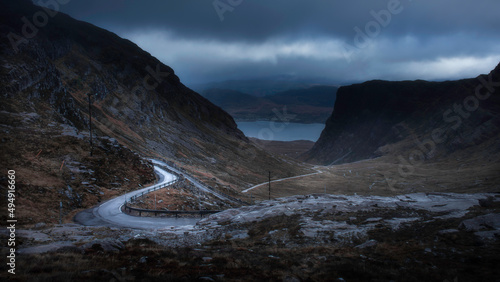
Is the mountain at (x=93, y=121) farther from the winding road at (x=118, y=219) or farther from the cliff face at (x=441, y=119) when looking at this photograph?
the cliff face at (x=441, y=119)

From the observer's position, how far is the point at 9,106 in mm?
41125

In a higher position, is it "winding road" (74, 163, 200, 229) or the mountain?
the mountain

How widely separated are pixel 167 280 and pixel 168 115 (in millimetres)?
110721

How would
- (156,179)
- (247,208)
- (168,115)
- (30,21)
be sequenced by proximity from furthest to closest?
(168,115) < (30,21) < (156,179) < (247,208)

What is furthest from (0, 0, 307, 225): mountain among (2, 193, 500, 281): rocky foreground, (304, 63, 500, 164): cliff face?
(304, 63, 500, 164): cliff face

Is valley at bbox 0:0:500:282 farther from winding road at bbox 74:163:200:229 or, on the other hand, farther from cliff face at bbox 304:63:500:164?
cliff face at bbox 304:63:500:164

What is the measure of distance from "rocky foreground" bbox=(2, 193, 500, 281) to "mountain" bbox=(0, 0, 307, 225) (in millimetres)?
A: 12867

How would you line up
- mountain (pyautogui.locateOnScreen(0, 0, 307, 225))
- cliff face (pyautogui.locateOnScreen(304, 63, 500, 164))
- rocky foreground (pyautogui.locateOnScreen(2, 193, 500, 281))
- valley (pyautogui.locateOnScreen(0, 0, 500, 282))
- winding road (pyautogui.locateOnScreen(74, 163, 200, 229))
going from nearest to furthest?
rocky foreground (pyautogui.locateOnScreen(2, 193, 500, 281)) < valley (pyautogui.locateOnScreen(0, 0, 500, 282)) < winding road (pyautogui.locateOnScreen(74, 163, 200, 229)) < mountain (pyautogui.locateOnScreen(0, 0, 307, 225)) < cliff face (pyautogui.locateOnScreen(304, 63, 500, 164))

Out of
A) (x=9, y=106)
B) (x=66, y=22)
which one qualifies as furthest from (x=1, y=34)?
(x=66, y=22)

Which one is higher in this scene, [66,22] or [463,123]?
[66,22]

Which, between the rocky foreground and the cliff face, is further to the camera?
the cliff face

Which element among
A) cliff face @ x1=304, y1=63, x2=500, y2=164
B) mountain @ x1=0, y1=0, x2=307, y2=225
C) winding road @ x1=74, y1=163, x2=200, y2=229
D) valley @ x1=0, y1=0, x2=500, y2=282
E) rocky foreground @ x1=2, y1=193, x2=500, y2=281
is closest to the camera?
rocky foreground @ x1=2, y1=193, x2=500, y2=281

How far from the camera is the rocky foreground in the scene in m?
11.7

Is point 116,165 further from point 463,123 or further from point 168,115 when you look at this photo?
point 463,123
